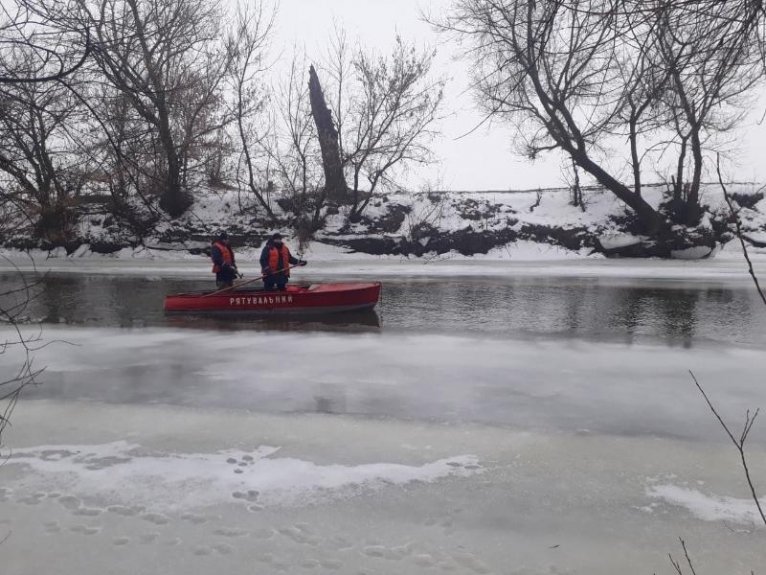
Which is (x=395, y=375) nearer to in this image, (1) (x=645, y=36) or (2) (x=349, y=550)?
(2) (x=349, y=550)

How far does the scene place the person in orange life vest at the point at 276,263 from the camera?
13.8m

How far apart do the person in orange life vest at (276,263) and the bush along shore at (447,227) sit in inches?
560

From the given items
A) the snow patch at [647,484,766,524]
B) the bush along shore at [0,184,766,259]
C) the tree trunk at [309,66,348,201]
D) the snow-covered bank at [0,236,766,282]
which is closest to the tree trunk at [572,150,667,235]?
the bush along shore at [0,184,766,259]

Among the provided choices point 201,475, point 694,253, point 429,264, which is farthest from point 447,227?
point 201,475

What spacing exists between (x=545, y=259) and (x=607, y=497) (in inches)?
915

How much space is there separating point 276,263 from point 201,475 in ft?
30.8

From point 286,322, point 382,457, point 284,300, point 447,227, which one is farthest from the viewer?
point 447,227

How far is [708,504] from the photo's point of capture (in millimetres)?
4352

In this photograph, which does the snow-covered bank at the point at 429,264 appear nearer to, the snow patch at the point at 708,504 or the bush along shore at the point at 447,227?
the bush along shore at the point at 447,227

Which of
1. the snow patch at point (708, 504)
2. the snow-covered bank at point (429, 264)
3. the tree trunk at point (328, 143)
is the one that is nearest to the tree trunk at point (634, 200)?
the snow-covered bank at point (429, 264)

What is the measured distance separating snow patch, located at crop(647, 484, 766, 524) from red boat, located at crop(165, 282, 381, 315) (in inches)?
356

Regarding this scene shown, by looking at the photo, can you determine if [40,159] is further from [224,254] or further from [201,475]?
[224,254]

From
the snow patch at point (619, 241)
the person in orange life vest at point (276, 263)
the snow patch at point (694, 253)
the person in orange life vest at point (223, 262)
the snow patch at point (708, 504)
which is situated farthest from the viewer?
the snow patch at point (619, 241)

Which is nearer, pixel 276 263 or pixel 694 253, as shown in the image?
pixel 276 263
